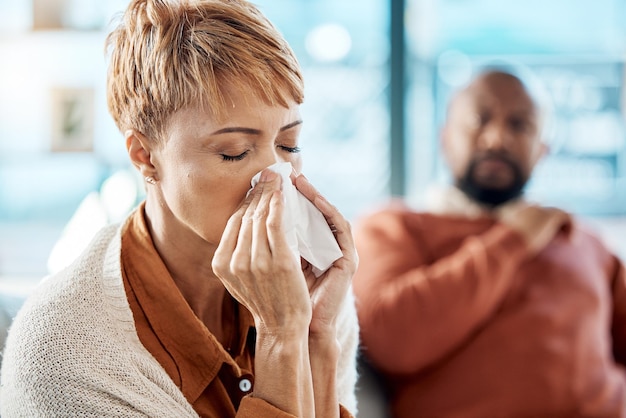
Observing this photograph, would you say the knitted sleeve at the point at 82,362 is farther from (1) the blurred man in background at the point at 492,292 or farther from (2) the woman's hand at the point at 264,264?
(1) the blurred man in background at the point at 492,292

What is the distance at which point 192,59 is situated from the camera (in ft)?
3.92

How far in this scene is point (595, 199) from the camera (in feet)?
10.2

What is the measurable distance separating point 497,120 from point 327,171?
802 millimetres

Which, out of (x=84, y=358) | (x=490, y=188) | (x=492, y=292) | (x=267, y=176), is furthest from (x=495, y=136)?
(x=84, y=358)

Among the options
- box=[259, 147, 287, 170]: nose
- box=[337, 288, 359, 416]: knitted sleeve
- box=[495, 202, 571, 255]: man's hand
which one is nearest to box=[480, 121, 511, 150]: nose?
box=[495, 202, 571, 255]: man's hand

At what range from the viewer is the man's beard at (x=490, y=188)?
2.45 meters

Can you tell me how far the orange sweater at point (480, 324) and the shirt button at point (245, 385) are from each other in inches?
31.8

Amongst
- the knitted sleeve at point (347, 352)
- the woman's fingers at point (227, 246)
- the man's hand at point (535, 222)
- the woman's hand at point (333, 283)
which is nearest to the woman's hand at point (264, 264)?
the woman's fingers at point (227, 246)

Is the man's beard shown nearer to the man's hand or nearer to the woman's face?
the man's hand

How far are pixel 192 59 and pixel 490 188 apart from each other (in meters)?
1.47

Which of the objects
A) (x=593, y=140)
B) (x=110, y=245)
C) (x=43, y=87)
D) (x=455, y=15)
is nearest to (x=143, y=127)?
(x=110, y=245)

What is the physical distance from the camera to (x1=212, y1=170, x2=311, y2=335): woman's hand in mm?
1150

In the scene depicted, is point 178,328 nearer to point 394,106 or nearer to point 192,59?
point 192,59

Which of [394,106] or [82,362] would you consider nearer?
[82,362]
